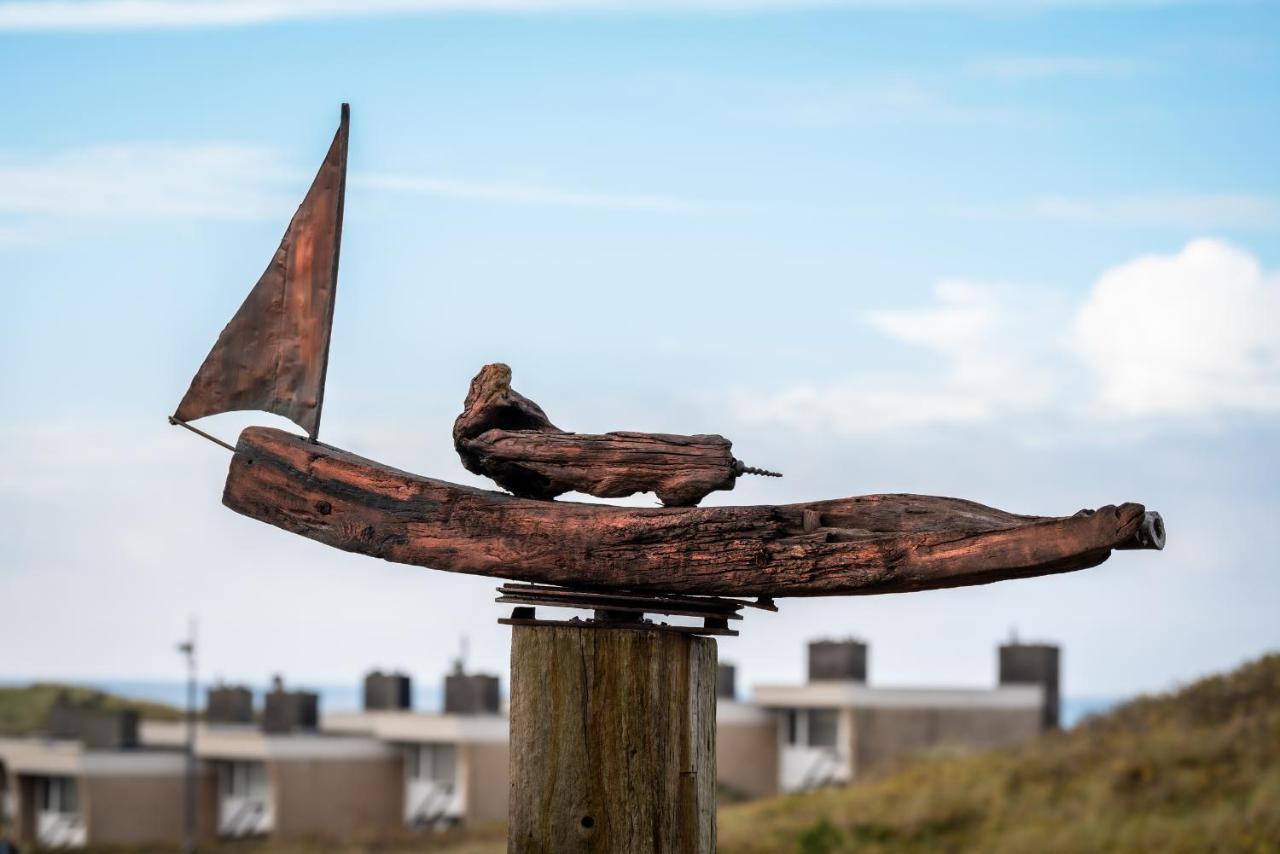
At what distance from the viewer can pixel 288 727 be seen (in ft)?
138

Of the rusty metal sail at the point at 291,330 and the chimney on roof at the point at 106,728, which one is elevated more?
the rusty metal sail at the point at 291,330

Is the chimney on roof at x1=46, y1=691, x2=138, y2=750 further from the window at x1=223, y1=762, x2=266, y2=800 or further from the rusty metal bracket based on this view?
the rusty metal bracket

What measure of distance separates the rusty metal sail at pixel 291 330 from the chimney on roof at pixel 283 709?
36.5m

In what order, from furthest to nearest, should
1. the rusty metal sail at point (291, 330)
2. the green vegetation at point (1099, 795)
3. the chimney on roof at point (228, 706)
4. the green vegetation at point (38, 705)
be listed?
1. the green vegetation at point (38, 705)
2. the chimney on roof at point (228, 706)
3. the green vegetation at point (1099, 795)
4. the rusty metal sail at point (291, 330)

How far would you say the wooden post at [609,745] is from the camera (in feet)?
19.4

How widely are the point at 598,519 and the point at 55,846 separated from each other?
42.0 metres

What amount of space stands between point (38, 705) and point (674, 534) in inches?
2477

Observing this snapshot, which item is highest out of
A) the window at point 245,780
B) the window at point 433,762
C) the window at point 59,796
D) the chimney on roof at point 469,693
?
the chimney on roof at point 469,693

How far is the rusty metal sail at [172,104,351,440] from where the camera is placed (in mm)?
6484

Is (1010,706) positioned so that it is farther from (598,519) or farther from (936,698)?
(598,519)

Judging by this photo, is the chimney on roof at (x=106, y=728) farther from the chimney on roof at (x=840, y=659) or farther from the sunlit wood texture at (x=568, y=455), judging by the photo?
the sunlit wood texture at (x=568, y=455)

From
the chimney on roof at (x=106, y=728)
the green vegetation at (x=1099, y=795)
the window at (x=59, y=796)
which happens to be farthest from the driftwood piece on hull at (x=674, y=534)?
the window at (x=59, y=796)

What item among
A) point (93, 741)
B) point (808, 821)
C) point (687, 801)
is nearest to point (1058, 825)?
point (808, 821)

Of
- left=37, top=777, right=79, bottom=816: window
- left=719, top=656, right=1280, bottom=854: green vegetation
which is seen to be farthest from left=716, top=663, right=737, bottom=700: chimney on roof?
left=37, top=777, right=79, bottom=816: window
